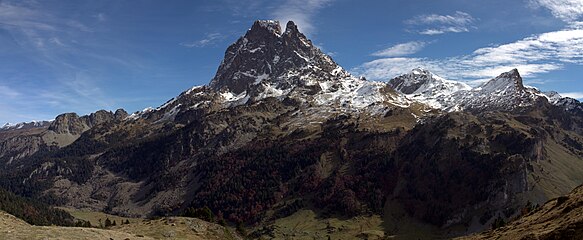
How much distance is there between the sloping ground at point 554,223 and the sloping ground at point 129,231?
2807 inches

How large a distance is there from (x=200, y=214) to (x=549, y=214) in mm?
139067

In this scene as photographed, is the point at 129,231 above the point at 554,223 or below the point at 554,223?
below

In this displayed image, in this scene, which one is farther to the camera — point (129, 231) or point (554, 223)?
point (129, 231)

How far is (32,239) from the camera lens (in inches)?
2864

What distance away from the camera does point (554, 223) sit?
202 ft

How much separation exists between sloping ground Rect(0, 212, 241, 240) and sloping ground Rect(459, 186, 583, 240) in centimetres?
7130

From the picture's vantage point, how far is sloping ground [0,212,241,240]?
255 ft

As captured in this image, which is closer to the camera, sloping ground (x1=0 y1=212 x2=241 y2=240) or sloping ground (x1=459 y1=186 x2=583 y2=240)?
sloping ground (x1=459 y1=186 x2=583 y2=240)

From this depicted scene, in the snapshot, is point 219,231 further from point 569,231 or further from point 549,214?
point 569,231

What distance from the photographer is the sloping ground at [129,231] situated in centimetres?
7762

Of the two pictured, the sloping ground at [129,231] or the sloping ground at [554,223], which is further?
the sloping ground at [129,231]

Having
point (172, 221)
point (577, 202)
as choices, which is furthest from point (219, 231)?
point (577, 202)

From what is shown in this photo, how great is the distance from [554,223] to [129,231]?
9159 centimetres

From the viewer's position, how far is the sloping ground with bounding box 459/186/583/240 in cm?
5195
